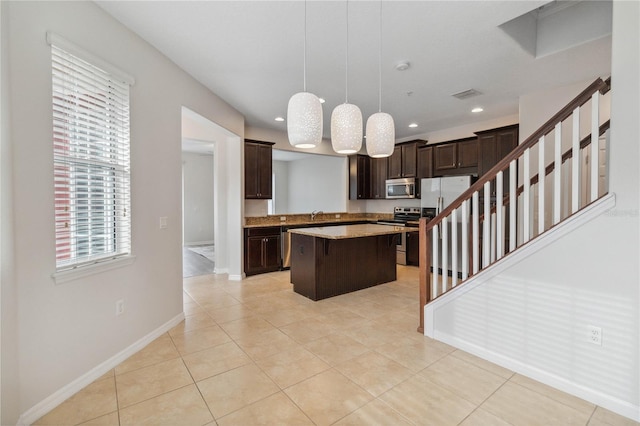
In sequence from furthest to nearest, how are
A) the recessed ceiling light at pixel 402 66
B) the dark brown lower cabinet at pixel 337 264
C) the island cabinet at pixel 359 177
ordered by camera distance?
the island cabinet at pixel 359 177
the dark brown lower cabinet at pixel 337 264
the recessed ceiling light at pixel 402 66

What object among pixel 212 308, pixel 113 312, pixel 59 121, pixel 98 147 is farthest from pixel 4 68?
pixel 212 308

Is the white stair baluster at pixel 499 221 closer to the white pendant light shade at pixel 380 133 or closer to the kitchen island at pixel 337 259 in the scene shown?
the white pendant light shade at pixel 380 133

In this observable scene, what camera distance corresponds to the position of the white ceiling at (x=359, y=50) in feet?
7.58

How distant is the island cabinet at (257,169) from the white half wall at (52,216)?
2017mm

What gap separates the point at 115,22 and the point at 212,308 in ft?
10.2

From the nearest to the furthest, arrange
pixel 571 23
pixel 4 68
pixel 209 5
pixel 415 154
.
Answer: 1. pixel 4 68
2. pixel 209 5
3. pixel 571 23
4. pixel 415 154

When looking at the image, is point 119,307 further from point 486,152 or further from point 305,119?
point 486,152

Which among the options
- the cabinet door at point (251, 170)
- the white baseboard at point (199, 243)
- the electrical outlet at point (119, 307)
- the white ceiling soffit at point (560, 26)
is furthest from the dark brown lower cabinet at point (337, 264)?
the white baseboard at point (199, 243)

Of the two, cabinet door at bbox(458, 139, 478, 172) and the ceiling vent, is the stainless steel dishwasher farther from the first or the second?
the ceiling vent

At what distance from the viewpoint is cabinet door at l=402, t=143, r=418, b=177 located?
6184 mm

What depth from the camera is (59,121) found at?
1.99 meters

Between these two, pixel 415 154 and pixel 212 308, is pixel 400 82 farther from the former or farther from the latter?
pixel 212 308

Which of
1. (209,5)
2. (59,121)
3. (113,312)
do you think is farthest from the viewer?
(113,312)

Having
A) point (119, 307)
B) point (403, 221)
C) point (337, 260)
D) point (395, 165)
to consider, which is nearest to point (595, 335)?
point (337, 260)
